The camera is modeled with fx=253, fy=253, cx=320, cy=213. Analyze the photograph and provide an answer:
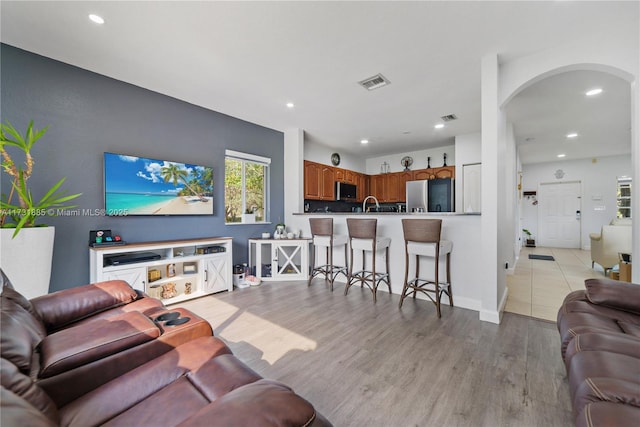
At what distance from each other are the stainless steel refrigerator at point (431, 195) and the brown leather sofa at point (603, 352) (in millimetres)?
4080

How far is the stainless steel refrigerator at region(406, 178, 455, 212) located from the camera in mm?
5812

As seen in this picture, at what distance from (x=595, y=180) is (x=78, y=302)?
36.4 ft

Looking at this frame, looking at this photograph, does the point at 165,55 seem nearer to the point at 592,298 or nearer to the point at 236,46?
the point at 236,46

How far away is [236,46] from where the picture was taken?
2469mm

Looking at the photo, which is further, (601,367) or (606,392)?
(601,367)

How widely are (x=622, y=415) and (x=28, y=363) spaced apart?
2066 millimetres

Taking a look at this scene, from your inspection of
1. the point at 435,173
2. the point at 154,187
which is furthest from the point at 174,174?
the point at 435,173

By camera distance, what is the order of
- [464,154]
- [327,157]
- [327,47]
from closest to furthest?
[327,47] → [464,154] → [327,157]

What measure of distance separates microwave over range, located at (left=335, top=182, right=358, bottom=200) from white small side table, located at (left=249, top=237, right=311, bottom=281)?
222 cm

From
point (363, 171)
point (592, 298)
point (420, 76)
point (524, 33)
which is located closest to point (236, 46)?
point (420, 76)

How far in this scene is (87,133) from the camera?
2.90 meters

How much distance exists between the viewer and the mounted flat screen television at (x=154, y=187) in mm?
3045

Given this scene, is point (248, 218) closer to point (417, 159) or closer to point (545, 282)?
point (417, 159)

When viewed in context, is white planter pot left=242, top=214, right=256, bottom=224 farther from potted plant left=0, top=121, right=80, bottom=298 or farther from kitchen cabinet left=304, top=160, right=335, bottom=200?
potted plant left=0, top=121, right=80, bottom=298
